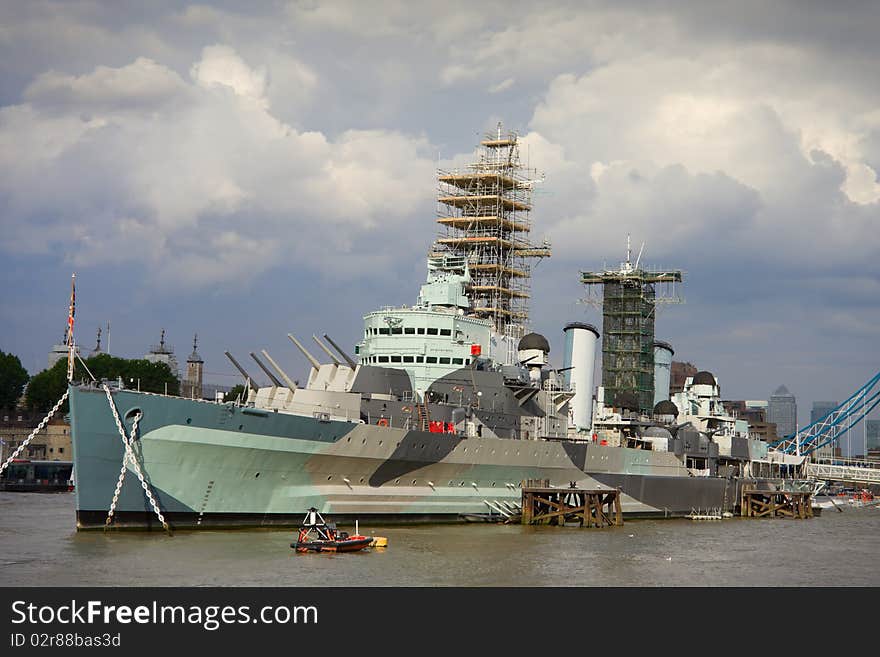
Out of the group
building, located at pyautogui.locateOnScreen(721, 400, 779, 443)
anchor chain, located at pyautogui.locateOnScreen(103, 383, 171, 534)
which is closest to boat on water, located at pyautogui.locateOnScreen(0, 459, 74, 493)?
anchor chain, located at pyautogui.locateOnScreen(103, 383, 171, 534)

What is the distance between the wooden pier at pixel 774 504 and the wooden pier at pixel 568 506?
1400cm

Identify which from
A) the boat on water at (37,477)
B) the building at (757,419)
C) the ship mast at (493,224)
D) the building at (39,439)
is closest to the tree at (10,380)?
the building at (39,439)

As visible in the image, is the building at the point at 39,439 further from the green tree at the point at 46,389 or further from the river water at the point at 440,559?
the river water at the point at 440,559

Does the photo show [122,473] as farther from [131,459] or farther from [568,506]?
[568,506]

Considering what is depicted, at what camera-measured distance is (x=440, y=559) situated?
25.7 meters

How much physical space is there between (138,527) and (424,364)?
39.9ft

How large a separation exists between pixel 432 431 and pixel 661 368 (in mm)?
40256

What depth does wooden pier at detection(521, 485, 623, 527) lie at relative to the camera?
37.0 m

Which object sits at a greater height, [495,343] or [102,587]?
[495,343]

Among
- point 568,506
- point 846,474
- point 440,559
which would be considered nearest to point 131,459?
point 440,559

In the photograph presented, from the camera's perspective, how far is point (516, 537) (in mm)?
32125

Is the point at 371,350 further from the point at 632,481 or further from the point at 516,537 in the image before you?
the point at 632,481
